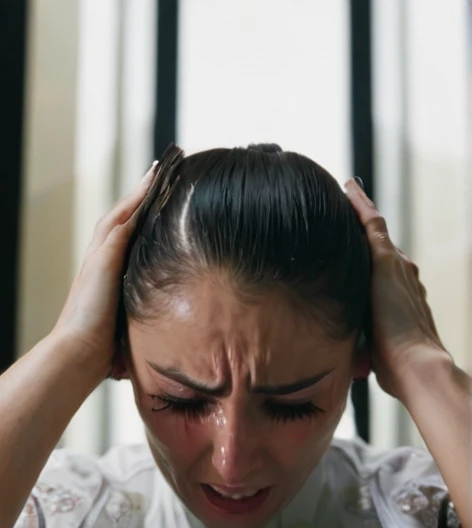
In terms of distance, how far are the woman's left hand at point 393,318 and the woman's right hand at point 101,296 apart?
233 millimetres

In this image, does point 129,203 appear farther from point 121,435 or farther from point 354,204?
point 121,435

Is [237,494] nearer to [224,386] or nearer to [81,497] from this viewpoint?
[224,386]

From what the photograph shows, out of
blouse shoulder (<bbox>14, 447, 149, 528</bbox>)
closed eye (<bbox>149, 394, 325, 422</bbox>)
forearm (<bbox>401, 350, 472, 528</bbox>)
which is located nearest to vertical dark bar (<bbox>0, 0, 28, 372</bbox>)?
blouse shoulder (<bbox>14, 447, 149, 528</bbox>)

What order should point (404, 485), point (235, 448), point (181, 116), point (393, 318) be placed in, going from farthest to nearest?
point (181, 116) < point (404, 485) < point (393, 318) < point (235, 448)

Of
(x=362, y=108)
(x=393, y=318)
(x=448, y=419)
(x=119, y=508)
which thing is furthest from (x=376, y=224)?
(x=362, y=108)

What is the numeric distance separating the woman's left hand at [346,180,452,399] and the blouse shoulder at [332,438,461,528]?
0.46 feet

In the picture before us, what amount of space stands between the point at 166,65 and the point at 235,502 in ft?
2.71

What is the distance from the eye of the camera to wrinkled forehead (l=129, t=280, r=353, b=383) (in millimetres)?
603

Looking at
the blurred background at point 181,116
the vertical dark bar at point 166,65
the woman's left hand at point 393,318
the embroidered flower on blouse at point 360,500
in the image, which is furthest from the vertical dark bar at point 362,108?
the woman's left hand at point 393,318

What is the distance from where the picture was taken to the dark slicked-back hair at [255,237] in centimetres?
61

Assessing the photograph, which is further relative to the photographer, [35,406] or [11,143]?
[11,143]

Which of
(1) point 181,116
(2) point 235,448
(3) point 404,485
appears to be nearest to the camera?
(2) point 235,448

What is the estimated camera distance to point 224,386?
0.61m

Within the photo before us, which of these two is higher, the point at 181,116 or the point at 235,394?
the point at 181,116
